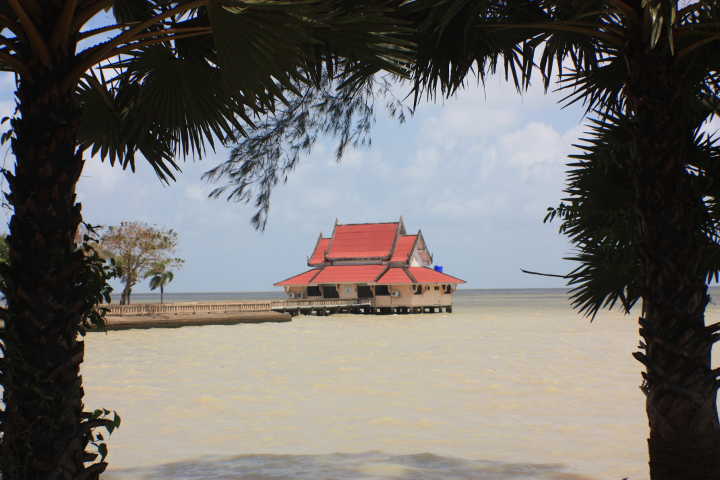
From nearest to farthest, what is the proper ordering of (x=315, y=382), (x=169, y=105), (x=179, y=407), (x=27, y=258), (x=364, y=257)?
(x=27, y=258)
(x=169, y=105)
(x=179, y=407)
(x=315, y=382)
(x=364, y=257)

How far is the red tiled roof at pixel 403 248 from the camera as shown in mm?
55719

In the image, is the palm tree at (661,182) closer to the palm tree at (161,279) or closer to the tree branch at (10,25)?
the tree branch at (10,25)

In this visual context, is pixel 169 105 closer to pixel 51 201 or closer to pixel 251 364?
pixel 51 201

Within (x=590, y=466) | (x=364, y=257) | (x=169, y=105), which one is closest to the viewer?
(x=169, y=105)

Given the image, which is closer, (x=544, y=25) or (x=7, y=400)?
(x=7, y=400)

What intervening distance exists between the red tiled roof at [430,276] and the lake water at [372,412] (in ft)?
96.6

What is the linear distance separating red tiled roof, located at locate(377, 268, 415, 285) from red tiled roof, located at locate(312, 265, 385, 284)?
0.60 metres

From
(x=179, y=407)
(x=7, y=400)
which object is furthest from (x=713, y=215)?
(x=179, y=407)

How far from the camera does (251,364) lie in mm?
19828

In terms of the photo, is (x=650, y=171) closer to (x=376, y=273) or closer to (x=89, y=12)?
(x=89, y=12)

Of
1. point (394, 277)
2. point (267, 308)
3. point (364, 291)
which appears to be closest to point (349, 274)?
point (364, 291)

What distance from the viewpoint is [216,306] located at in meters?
43.4

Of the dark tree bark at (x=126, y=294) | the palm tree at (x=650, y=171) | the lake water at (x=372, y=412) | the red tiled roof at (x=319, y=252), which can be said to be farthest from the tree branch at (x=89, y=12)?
the red tiled roof at (x=319, y=252)

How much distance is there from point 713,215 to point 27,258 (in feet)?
16.9
